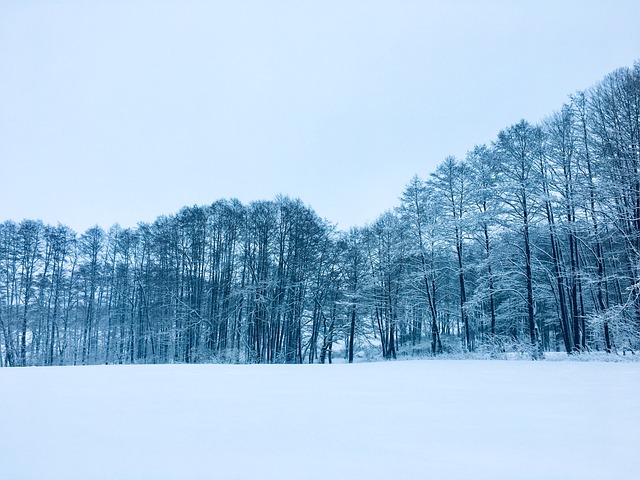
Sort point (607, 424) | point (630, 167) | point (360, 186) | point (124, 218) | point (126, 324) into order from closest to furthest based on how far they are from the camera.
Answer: point (607, 424)
point (630, 167)
point (126, 324)
point (124, 218)
point (360, 186)

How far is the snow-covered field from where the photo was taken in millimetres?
1886

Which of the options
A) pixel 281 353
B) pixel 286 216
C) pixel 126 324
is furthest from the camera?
pixel 126 324

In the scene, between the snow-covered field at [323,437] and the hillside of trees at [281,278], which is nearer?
the snow-covered field at [323,437]

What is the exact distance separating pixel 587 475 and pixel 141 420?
336cm

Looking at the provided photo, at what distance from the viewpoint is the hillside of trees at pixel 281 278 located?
63.4 feet

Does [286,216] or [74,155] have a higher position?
[74,155]

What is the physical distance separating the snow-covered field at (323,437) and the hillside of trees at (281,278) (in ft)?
47.7

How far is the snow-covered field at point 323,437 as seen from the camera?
1886 millimetres

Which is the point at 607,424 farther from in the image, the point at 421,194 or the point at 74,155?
the point at 74,155

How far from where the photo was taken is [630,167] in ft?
39.2

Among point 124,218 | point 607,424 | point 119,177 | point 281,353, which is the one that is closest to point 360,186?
point 124,218

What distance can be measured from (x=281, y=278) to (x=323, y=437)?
21.4m

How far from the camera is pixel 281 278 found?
23.7 m

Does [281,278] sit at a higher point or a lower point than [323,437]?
higher
